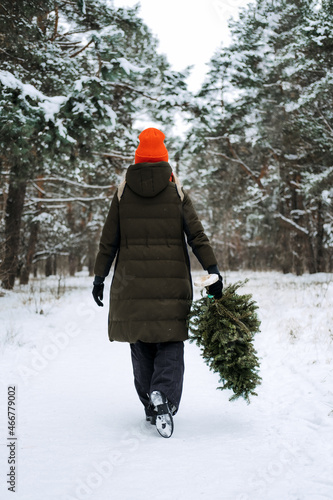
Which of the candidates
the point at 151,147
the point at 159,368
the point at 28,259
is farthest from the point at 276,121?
the point at 159,368

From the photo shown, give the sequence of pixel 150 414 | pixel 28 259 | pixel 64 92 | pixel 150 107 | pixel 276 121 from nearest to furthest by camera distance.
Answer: pixel 150 414
pixel 64 92
pixel 276 121
pixel 28 259
pixel 150 107

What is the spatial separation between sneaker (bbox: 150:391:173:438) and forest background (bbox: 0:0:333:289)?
584cm

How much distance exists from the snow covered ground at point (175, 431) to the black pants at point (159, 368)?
11.9 inches

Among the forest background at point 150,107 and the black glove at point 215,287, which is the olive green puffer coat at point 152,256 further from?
the forest background at point 150,107

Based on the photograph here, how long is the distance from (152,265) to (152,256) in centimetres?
7

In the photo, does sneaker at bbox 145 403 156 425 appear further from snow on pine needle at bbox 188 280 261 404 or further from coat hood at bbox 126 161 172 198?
coat hood at bbox 126 161 172 198

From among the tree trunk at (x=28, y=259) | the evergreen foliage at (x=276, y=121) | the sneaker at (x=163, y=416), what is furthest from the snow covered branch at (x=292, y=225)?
the sneaker at (x=163, y=416)

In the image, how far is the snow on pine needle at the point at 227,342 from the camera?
317 cm

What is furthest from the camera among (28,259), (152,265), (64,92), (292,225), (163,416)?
(292,225)

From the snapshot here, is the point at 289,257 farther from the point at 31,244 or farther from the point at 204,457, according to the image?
the point at 204,457

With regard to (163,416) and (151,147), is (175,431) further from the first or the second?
(151,147)

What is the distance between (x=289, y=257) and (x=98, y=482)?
20.6 metres

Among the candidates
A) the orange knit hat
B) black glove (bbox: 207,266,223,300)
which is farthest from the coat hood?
black glove (bbox: 207,266,223,300)

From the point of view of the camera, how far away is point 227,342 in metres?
3.15
